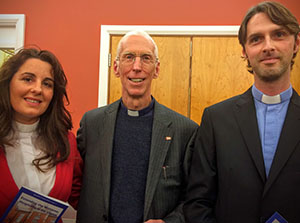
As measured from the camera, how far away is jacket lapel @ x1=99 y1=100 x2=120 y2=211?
1684 mm

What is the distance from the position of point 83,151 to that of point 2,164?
1.77 feet

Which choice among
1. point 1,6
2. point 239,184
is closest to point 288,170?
point 239,184

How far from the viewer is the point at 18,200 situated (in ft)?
4.52

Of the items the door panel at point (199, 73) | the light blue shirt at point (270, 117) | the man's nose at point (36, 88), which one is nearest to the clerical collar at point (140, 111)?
the man's nose at point (36, 88)

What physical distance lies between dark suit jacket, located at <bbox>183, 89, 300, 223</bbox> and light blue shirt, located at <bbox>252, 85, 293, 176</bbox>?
37 millimetres

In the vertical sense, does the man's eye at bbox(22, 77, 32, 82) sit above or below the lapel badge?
above

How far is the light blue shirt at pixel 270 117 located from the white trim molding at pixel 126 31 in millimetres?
1712

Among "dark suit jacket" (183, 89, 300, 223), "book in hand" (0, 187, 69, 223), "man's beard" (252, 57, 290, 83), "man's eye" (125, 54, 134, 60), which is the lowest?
"book in hand" (0, 187, 69, 223)

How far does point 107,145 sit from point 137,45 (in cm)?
72

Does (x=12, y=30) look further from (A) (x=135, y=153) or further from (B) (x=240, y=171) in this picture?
(B) (x=240, y=171)

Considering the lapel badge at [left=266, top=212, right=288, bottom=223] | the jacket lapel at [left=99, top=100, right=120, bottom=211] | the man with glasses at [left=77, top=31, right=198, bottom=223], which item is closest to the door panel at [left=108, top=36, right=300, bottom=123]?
the man with glasses at [left=77, top=31, right=198, bottom=223]

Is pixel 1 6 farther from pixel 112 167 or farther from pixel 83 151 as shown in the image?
pixel 112 167

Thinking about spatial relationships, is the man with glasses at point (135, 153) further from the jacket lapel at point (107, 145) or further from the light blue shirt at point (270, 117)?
the light blue shirt at point (270, 117)

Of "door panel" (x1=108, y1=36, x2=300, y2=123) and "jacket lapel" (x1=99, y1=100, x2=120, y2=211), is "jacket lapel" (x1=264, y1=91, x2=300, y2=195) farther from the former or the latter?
"door panel" (x1=108, y1=36, x2=300, y2=123)
